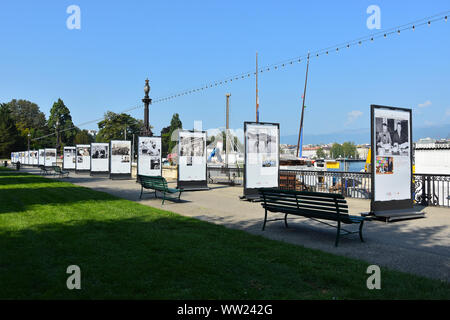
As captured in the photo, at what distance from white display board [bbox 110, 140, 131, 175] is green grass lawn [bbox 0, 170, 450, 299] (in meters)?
20.4

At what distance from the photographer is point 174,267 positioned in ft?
16.2

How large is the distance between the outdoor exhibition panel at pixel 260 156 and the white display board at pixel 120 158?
16.5m

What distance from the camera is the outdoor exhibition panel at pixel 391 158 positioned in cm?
960

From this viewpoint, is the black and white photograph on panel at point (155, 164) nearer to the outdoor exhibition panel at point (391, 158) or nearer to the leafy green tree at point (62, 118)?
the outdoor exhibition panel at point (391, 158)

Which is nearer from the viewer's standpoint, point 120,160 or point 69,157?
point 120,160

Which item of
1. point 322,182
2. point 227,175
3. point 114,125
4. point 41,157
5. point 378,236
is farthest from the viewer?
point 114,125

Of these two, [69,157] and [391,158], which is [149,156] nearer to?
[391,158]

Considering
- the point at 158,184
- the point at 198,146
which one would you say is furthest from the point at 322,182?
the point at 158,184

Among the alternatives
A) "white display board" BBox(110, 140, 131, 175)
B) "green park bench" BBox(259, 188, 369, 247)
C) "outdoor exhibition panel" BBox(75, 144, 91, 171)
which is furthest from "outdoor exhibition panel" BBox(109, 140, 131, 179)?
"green park bench" BBox(259, 188, 369, 247)

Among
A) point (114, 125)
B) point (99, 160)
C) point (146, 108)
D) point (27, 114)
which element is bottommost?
point (99, 160)

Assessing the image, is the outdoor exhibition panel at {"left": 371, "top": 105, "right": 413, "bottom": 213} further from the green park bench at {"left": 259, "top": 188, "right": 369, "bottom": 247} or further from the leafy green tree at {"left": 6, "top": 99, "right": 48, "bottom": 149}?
the leafy green tree at {"left": 6, "top": 99, "right": 48, "bottom": 149}

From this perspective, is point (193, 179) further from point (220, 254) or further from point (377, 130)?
point (220, 254)

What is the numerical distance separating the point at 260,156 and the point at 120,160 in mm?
16792

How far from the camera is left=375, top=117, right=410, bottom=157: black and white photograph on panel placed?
9752 millimetres
